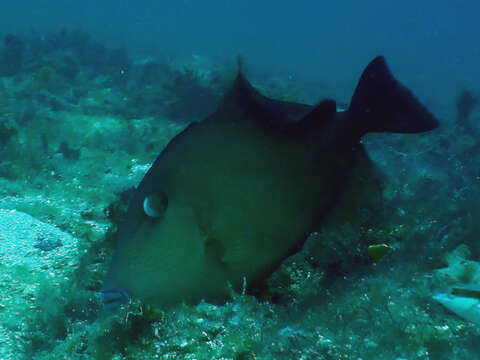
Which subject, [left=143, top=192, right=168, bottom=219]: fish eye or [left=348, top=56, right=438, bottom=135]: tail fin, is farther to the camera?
[left=348, top=56, right=438, bottom=135]: tail fin

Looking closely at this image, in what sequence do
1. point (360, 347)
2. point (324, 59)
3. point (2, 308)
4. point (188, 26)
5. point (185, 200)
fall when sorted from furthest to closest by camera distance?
point (188, 26) < point (324, 59) < point (2, 308) < point (185, 200) < point (360, 347)

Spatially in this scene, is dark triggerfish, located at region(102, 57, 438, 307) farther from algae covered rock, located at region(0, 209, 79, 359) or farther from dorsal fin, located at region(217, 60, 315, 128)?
algae covered rock, located at region(0, 209, 79, 359)

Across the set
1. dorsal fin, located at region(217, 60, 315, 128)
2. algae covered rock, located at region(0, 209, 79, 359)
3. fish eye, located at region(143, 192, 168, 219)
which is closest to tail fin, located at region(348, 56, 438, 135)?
dorsal fin, located at region(217, 60, 315, 128)

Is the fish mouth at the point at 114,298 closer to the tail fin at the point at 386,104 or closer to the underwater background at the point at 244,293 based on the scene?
the underwater background at the point at 244,293

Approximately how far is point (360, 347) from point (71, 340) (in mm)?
1379

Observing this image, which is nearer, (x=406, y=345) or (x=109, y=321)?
(x=406, y=345)

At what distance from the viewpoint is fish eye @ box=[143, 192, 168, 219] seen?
1.90 metres

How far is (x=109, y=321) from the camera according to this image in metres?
1.78

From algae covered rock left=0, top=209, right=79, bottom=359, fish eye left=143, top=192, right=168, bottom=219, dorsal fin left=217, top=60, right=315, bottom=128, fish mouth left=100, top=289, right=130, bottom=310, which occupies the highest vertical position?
dorsal fin left=217, top=60, right=315, bottom=128

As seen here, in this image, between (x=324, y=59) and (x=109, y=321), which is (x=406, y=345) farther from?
(x=324, y=59)

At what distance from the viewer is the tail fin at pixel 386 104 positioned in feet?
7.50

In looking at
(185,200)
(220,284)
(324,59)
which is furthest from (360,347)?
(324,59)

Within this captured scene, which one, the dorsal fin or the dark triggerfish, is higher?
the dorsal fin

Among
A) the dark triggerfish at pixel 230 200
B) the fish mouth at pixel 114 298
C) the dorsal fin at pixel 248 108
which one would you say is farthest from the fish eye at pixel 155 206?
the dorsal fin at pixel 248 108
